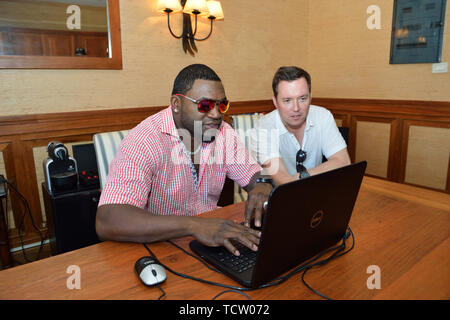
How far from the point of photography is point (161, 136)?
1.41m

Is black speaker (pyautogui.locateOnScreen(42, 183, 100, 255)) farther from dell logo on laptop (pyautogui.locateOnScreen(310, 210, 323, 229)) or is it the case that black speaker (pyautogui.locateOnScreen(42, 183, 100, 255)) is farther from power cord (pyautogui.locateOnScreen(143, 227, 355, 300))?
dell logo on laptop (pyautogui.locateOnScreen(310, 210, 323, 229))

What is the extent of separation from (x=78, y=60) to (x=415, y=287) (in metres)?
2.55

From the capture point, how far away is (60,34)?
2.52m

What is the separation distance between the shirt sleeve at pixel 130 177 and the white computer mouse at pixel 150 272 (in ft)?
1.05

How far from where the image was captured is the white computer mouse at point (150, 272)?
0.80m

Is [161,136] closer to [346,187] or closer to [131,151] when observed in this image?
[131,151]

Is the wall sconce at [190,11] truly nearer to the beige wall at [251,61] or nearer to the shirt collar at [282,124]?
the beige wall at [251,61]

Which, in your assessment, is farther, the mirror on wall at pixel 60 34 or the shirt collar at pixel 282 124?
the mirror on wall at pixel 60 34

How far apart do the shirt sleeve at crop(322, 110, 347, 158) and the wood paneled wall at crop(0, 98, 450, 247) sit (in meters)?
1.55

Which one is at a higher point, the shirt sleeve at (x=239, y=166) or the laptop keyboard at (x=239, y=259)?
the shirt sleeve at (x=239, y=166)

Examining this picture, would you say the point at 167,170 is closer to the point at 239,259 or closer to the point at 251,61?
the point at 239,259

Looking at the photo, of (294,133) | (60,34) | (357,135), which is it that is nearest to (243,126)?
(294,133)
